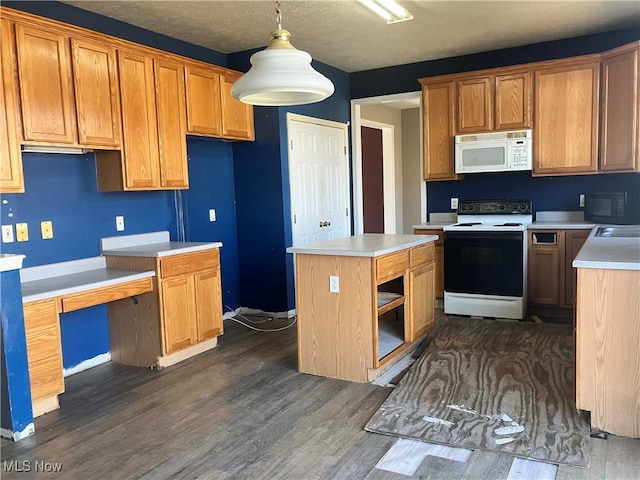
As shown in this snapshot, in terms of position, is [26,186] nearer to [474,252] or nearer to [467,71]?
[474,252]

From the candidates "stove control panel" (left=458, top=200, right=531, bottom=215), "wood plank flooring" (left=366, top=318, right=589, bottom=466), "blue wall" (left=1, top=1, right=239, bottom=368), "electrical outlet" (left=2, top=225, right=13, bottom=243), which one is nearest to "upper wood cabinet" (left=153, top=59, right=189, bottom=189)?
"blue wall" (left=1, top=1, right=239, bottom=368)

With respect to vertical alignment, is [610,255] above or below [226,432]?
above

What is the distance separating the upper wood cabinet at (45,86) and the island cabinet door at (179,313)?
1232 mm

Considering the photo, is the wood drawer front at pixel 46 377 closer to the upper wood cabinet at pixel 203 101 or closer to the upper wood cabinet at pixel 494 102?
the upper wood cabinet at pixel 203 101

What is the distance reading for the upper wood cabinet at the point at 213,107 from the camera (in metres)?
4.41

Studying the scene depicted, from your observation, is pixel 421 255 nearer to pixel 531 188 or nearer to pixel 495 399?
pixel 495 399

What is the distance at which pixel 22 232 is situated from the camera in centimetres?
345

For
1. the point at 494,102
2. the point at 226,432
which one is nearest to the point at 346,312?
the point at 226,432

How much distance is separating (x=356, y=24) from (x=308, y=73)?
2.11 meters

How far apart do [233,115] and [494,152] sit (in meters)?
2.60

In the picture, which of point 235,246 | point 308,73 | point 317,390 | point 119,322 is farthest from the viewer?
point 235,246

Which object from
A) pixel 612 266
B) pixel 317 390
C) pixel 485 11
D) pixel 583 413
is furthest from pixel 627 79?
pixel 317 390

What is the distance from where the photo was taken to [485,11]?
13.6ft

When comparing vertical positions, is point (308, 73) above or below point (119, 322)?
above
